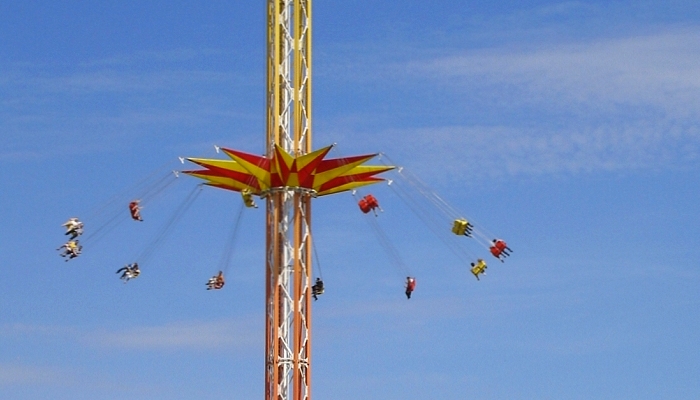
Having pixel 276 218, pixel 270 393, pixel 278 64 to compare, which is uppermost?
pixel 278 64

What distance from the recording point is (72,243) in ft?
386

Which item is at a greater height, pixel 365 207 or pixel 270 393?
pixel 365 207

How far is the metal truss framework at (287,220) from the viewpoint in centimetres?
11444

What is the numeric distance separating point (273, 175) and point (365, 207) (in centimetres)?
519

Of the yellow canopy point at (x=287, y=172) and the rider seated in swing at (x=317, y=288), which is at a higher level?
the yellow canopy point at (x=287, y=172)

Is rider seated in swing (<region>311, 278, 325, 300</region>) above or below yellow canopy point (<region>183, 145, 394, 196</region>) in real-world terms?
below

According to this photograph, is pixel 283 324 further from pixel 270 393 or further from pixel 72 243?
pixel 72 243

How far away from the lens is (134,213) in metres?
119

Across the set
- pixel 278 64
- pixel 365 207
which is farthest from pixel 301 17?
pixel 365 207

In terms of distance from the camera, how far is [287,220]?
11619 centimetres

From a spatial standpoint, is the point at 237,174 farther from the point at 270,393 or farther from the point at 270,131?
the point at 270,393

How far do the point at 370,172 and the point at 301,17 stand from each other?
9005mm

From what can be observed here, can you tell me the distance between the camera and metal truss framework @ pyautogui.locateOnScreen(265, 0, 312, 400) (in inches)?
4505

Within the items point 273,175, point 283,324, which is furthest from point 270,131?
point 283,324
